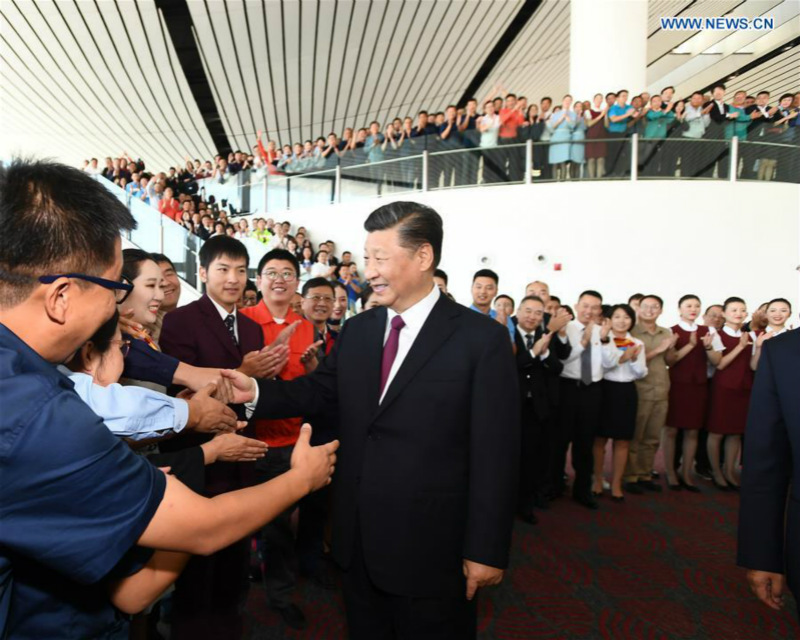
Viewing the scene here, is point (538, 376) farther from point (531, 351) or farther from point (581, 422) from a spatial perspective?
point (581, 422)

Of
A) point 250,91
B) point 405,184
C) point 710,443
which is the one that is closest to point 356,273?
point 405,184

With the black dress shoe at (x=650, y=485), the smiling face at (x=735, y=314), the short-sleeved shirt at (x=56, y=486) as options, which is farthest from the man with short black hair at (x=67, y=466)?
the smiling face at (x=735, y=314)

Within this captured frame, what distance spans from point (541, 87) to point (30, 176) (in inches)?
776

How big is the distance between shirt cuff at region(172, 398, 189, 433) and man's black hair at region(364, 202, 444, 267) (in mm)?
829

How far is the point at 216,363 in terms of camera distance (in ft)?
7.55

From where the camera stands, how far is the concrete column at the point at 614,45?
355 inches

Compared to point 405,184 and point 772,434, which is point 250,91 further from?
point 772,434

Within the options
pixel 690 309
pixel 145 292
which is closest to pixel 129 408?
pixel 145 292

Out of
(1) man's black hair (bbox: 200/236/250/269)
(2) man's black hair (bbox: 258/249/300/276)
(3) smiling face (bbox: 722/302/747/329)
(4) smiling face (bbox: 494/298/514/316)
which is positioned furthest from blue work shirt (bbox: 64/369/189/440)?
(3) smiling face (bbox: 722/302/747/329)

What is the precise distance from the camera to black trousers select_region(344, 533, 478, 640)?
157 centimetres

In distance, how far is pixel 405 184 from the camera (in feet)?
32.1

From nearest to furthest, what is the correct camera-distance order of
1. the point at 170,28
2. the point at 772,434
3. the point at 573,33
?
1. the point at 772,434
2. the point at 573,33
3. the point at 170,28

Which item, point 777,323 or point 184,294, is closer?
point 777,323

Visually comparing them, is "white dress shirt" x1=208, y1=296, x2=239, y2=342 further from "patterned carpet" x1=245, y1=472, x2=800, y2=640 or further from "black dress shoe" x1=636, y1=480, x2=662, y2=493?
"black dress shoe" x1=636, y1=480, x2=662, y2=493
